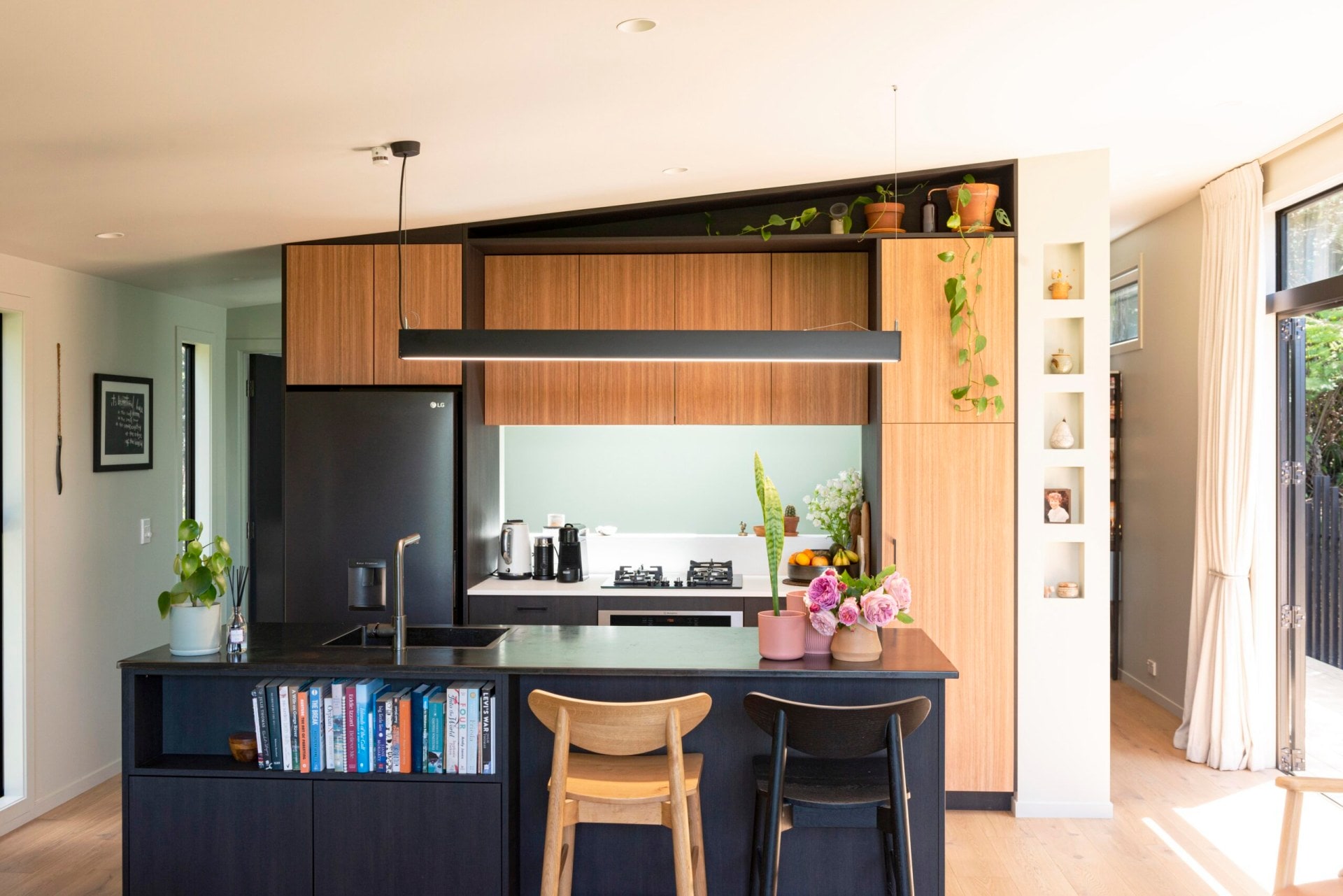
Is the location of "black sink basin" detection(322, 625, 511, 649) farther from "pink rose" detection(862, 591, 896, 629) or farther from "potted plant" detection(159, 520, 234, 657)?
"pink rose" detection(862, 591, 896, 629)

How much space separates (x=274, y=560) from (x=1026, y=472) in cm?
447

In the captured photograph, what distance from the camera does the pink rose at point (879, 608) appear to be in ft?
9.75

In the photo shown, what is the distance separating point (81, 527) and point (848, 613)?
369cm

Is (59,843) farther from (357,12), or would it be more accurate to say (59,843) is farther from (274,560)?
(357,12)

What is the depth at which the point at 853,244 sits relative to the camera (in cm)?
471

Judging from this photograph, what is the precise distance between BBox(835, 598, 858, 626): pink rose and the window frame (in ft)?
12.3

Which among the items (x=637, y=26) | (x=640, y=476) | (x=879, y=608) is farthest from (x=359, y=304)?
(x=879, y=608)

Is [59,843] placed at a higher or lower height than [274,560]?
lower

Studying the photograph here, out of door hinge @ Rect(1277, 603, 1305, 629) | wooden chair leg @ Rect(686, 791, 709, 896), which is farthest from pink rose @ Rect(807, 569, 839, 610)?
door hinge @ Rect(1277, 603, 1305, 629)

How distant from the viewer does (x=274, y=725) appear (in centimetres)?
313

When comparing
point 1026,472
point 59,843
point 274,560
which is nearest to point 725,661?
point 1026,472

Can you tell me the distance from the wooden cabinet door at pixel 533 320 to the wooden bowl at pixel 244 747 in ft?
6.89

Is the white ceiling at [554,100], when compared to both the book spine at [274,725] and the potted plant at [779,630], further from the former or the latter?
the book spine at [274,725]

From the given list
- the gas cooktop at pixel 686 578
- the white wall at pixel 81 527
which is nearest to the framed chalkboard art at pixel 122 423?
the white wall at pixel 81 527
